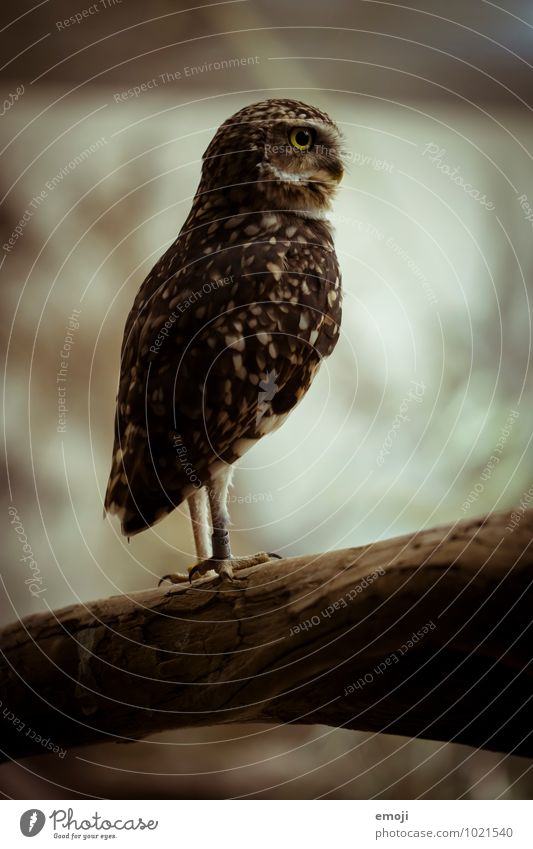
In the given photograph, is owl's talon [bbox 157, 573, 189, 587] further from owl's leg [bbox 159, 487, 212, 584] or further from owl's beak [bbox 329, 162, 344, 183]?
owl's beak [bbox 329, 162, 344, 183]

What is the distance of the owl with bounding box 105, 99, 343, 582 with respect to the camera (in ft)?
3.24

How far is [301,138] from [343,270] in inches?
7.7

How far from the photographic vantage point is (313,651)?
2.92 ft

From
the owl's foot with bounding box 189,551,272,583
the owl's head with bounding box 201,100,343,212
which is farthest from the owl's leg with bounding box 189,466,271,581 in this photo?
the owl's head with bounding box 201,100,343,212

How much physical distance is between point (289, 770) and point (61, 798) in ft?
1.09

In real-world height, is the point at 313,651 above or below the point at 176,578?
below

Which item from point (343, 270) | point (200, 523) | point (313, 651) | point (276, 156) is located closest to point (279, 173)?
point (276, 156)

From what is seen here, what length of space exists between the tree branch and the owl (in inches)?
3.8

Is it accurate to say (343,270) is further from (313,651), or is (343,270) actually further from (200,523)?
(313,651)

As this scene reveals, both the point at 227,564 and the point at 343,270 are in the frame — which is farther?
the point at 343,270

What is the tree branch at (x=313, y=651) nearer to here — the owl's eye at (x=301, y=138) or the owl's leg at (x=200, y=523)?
the owl's leg at (x=200, y=523)

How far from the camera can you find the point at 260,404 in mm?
1000

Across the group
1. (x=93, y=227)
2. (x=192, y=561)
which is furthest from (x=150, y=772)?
(x=93, y=227)

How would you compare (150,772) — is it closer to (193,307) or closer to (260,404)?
(260,404)
